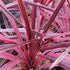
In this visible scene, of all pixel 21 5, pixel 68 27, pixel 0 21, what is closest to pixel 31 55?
pixel 21 5

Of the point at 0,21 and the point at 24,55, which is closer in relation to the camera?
the point at 24,55

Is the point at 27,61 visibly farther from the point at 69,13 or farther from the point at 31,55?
the point at 69,13

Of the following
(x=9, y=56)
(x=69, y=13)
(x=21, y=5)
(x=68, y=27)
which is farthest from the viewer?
(x=68, y=27)

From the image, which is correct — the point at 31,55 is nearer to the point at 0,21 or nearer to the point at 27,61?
the point at 27,61

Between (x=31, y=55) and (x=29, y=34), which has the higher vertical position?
(x=29, y=34)

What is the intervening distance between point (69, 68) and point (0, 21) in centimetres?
102

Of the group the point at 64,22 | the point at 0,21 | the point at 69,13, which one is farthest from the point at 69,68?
the point at 0,21

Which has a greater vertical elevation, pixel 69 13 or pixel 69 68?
pixel 69 13

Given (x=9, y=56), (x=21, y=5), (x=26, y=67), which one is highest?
(x=21, y=5)

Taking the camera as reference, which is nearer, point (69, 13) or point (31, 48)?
point (31, 48)

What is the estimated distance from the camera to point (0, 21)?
3.61ft

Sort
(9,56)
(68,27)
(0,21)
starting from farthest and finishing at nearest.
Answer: (0,21), (68,27), (9,56)

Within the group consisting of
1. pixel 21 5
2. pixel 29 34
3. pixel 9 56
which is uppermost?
pixel 21 5

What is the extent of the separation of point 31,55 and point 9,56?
0.34 ft
